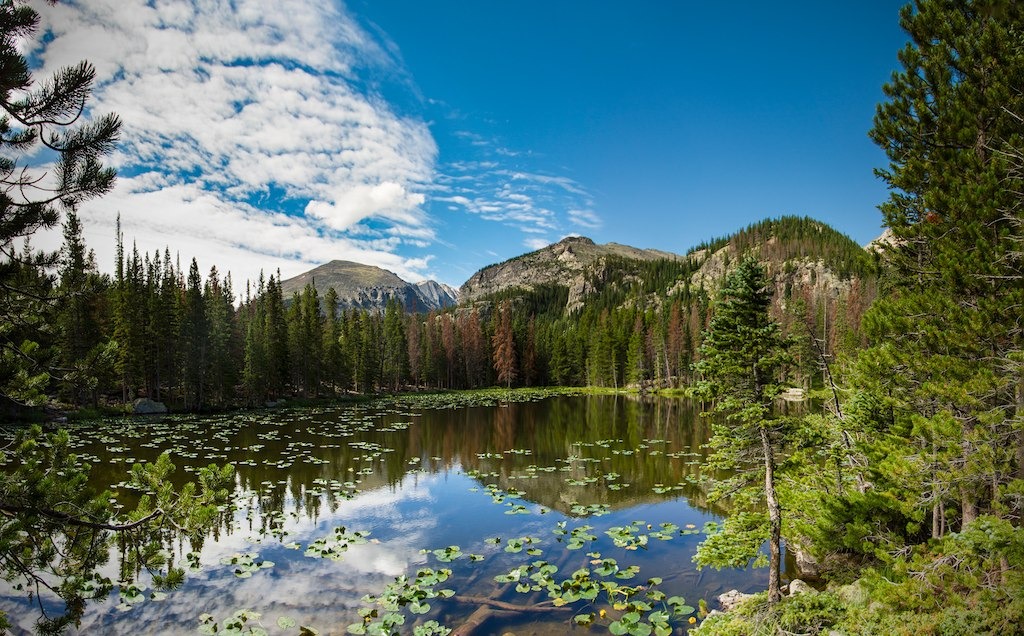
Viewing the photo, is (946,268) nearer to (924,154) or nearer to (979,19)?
(924,154)

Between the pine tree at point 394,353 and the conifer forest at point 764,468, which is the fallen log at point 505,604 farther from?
the pine tree at point 394,353

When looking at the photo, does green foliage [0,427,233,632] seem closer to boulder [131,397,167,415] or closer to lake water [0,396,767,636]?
lake water [0,396,767,636]

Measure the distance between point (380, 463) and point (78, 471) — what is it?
78.5 feet

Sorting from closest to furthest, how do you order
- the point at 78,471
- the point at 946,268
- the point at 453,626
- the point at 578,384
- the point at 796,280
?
the point at 78,471, the point at 946,268, the point at 453,626, the point at 578,384, the point at 796,280

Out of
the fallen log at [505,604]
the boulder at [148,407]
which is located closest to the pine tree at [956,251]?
the fallen log at [505,604]

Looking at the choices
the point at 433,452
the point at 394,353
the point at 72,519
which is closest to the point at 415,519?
the point at 433,452

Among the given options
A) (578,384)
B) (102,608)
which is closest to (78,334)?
(102,608)

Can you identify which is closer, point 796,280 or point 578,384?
point 578,384

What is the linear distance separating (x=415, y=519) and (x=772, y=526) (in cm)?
1378

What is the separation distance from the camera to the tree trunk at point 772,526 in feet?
36.2

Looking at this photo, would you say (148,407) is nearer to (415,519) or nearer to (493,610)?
(415,519)

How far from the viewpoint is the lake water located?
12492mm

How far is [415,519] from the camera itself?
2008 cm

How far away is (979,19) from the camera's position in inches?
431
